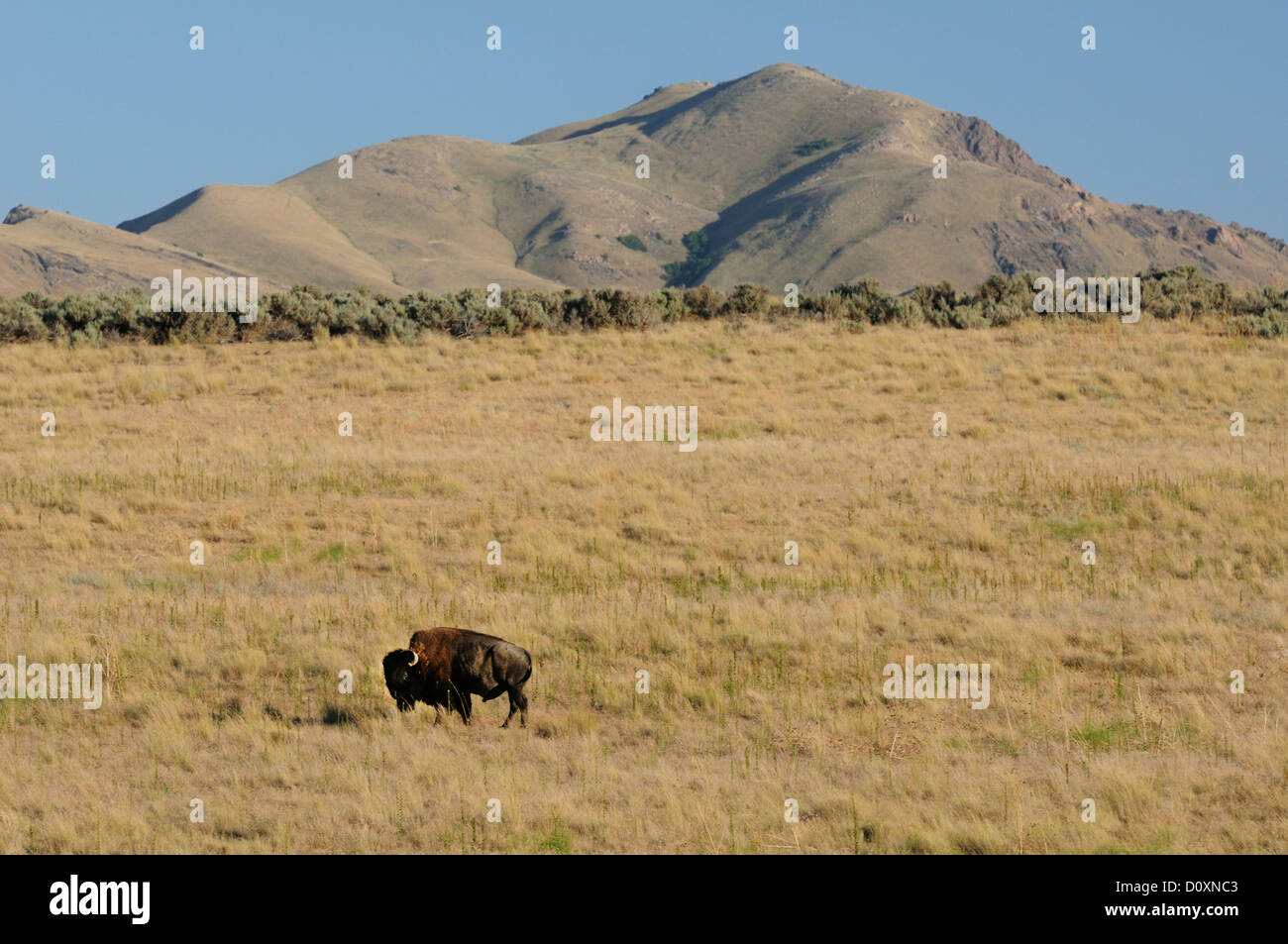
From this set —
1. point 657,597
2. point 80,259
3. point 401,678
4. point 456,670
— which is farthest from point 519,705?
point 80,259

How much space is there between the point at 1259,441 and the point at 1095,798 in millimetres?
14416

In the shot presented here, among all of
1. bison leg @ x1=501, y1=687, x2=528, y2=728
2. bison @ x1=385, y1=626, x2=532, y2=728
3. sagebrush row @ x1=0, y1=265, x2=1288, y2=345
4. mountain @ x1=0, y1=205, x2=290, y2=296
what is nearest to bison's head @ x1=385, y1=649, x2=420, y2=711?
bison @ x1=385, y1=626, x2=532, y2=728

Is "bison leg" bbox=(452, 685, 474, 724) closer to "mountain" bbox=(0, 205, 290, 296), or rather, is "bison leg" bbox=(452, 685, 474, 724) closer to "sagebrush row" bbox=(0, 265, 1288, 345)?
"sagebrush row" bbox=(0, 265, 1288, 345)

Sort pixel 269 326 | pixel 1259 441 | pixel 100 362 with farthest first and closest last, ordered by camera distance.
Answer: pixel 269 326 → pixel 100 362 → pixel 1259 441

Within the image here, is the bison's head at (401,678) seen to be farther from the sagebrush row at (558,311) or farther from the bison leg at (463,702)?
the sagebrush row at (558,311)

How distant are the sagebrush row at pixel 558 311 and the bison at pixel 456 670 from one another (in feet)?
63.0

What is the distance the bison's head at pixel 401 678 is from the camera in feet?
29.6

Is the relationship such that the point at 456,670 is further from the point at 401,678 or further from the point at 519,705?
the point at 519,705

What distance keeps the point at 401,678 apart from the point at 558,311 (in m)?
22.3

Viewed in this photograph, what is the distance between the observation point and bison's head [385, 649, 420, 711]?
9.02 meters
